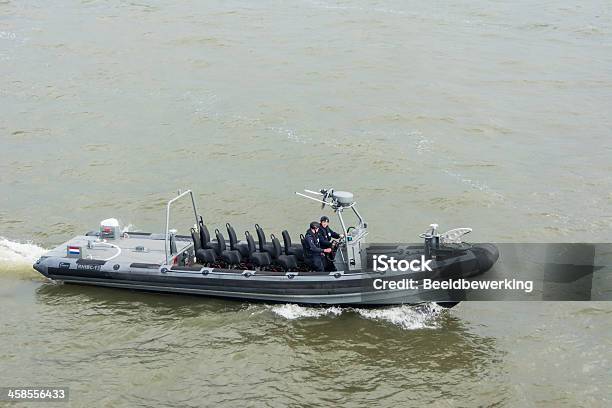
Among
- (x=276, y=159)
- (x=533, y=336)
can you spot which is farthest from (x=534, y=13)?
(x=533, y=336)

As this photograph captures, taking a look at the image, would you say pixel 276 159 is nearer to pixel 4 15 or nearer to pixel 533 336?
pixel 533 336

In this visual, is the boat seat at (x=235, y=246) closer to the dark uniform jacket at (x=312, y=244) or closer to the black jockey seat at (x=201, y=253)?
the black jockey seat at (x=201, y=253)

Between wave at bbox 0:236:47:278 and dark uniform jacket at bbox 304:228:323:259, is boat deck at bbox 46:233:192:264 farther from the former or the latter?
dark uniform jacket at bbox 304:228:323:259

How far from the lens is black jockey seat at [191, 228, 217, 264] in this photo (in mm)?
17031

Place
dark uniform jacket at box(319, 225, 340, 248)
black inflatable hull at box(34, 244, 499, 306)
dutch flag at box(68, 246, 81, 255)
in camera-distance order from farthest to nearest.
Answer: dutch flag at box(68, 246, 81, 255), dark uniform jacket at box(319, 225, 340, 248), black inflatable hull at box(34, 244, 499, 306)

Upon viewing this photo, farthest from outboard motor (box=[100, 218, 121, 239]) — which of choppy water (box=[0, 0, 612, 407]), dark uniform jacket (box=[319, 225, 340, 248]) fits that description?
dark uniform jacket (box=[319, 225, 340, 248])

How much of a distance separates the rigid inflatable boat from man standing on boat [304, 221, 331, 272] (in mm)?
267

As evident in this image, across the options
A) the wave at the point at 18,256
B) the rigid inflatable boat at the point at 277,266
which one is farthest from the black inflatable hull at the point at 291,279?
the wave at the point at 18,256

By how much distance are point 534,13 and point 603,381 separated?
29.0m

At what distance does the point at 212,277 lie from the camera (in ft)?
54.1

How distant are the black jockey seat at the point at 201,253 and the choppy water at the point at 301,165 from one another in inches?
32.7

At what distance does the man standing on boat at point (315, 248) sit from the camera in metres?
16.5

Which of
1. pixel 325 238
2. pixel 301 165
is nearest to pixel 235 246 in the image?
pixel 325 238

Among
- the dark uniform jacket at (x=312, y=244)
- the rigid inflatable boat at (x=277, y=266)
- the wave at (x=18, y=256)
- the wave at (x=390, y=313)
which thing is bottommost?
the wave at (x=390, y=313)
